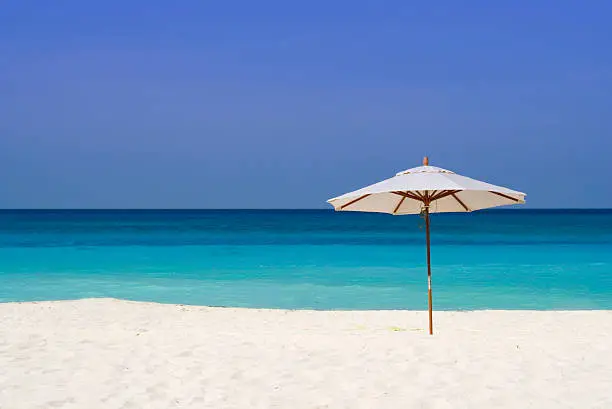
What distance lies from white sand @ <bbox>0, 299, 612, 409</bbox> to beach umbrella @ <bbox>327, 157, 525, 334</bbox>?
1.22 m

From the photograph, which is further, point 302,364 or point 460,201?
point 460,201

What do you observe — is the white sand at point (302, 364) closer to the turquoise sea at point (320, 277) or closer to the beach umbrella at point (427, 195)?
the beach umbrella at point (427, 195)

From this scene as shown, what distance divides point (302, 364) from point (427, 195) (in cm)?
269

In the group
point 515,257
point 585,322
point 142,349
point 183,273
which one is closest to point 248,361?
point 142,349

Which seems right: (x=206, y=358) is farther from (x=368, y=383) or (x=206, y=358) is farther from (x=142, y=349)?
(x=368, y=383)

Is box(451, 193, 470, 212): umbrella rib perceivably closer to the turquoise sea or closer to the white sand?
the white sand

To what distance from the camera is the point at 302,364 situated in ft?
18.1

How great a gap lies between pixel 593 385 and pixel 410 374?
4.59 ft

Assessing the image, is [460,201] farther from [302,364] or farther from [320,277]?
[320,277]

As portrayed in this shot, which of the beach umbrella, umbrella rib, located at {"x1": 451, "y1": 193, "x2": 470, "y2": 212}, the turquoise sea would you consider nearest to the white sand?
the beach umbrella

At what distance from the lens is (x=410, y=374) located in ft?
16.8

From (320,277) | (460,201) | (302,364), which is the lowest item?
(320,277)

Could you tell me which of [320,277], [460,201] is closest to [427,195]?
[460,201]

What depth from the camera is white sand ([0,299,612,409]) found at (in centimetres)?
449
